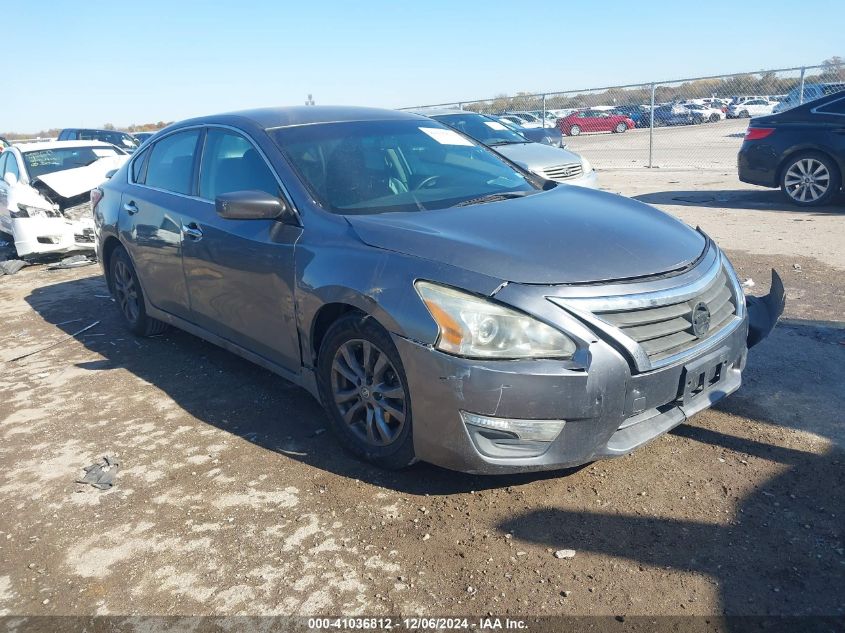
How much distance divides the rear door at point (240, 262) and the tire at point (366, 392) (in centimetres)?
34

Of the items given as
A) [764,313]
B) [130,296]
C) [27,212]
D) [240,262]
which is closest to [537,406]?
[764,313]

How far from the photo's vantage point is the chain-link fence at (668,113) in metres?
16.4

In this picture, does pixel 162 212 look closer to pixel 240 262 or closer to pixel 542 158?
pixel 240 262

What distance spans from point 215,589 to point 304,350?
130cm

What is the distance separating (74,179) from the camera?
31.3ft

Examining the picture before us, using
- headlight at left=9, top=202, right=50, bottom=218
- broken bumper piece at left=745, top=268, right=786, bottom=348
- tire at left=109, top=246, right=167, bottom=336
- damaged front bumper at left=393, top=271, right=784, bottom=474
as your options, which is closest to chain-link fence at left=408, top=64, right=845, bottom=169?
headlight at left=9, top=202, right=50, bottom=218

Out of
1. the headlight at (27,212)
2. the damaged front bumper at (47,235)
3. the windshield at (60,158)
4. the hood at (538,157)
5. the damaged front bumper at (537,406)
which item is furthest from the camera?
the windshield at (60,158)

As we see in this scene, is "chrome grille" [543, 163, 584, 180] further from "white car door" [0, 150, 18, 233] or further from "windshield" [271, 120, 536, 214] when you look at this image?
"white car door" [0, 150, 18, 233]

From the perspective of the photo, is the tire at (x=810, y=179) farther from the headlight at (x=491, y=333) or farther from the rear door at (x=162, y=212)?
the headlight at (x=491, y=333)

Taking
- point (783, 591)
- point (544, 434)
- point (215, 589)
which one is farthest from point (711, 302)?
point (215, 589)

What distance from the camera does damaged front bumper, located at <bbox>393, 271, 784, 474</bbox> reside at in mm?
2771

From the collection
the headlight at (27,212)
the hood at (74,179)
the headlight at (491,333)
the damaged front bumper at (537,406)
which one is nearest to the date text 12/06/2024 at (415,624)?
the damaged front bumper at (537,406)

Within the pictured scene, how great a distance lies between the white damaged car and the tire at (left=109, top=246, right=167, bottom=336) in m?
3.17

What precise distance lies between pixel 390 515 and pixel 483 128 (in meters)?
9.20
